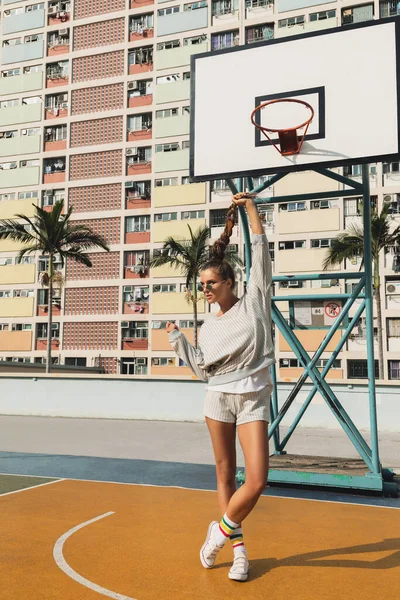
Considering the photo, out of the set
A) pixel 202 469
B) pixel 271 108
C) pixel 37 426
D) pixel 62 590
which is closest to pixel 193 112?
pixel 271 108

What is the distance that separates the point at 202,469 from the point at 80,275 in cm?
3351

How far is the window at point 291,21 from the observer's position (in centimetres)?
3734

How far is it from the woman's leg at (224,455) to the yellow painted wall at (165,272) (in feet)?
113

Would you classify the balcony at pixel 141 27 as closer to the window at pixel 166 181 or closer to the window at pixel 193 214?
the window at pixel 166 181

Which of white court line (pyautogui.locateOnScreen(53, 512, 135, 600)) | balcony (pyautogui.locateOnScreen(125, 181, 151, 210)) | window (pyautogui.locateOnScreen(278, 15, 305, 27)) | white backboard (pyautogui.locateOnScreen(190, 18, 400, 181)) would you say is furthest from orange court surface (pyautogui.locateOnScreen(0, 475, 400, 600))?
window (pyautogui.locateOnScreen(278, 15, 305, 27))

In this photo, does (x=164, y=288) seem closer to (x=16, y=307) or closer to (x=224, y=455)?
(x=16, y=307)

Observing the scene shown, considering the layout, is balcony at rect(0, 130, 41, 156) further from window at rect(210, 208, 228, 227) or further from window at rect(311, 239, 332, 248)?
Answer: window at rect(311, 239, 332, 248)

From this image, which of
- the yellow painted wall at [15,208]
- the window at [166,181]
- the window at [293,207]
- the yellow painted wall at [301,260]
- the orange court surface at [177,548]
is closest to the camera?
the orange court surface at [177,548]

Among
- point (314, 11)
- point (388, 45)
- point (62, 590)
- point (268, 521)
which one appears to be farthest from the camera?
point (314, 11)

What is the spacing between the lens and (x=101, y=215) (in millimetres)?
40688

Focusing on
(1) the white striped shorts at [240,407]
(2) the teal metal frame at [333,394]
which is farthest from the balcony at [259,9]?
(1) the white striped shorts at [240,407]

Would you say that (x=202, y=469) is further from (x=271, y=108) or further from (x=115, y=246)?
(x=115, y=246)

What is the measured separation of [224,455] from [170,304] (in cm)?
3441

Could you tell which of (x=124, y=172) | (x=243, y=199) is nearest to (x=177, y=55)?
(x=124, y=172)
